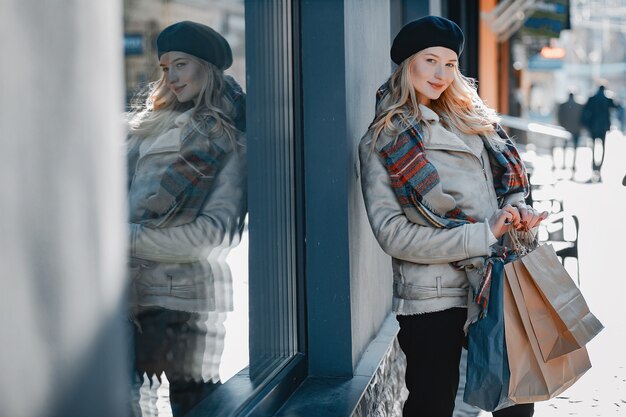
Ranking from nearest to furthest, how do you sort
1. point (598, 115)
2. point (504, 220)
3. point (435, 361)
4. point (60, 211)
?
point (60, 211)
point (504, 220)
point (435, 361)
point (598, 115)

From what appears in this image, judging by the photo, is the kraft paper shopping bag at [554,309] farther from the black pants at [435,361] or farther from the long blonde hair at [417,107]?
the long blonde hair at [417,107]

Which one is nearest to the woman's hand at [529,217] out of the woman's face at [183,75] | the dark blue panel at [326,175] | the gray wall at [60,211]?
the dark blue panel at [326,175]

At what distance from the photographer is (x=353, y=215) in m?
3.96

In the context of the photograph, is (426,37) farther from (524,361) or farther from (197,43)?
(524,361)

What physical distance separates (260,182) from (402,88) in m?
0.59

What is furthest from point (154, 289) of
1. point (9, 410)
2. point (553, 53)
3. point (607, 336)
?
point (553, 53)

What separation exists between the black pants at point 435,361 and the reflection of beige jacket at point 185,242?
27.7 inches

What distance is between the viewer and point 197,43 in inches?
105

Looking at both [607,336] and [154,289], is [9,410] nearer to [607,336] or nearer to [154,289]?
[154,289]

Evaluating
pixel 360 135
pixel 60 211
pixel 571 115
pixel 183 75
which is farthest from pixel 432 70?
pixel 571 115

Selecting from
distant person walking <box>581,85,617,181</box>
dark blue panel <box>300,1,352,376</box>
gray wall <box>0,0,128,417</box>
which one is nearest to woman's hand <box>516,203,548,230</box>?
dark blue panel <box>300,1,352,376</box>

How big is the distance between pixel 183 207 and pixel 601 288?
5952 millimetres

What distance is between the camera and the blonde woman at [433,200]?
3287 millimetres

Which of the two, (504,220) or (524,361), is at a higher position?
(504,220)
